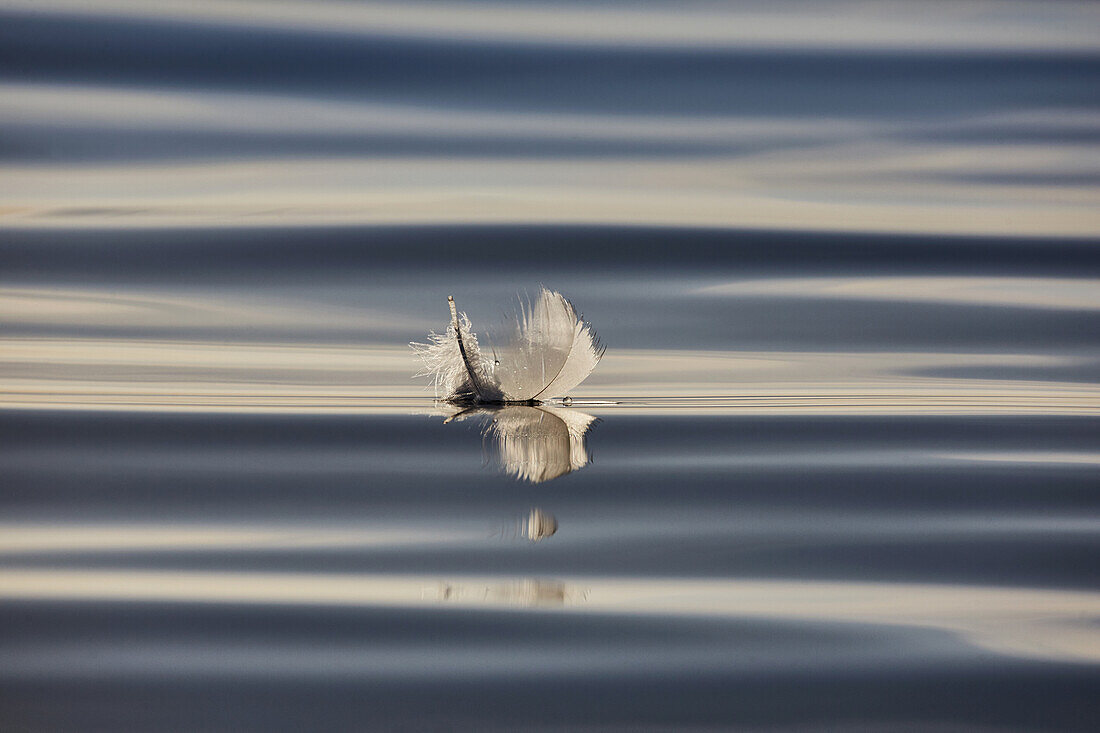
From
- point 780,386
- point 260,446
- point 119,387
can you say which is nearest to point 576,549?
point 260,446

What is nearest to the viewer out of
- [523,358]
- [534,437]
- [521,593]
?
[521,593]

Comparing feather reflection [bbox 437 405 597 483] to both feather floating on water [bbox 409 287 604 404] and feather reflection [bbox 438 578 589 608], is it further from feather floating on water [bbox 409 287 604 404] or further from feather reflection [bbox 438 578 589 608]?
feather reflection [bbox 438 578 589 608]

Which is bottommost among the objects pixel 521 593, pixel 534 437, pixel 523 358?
pixel 521 593

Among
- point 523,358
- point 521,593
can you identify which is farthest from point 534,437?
point 521,593

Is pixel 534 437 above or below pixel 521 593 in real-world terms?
above

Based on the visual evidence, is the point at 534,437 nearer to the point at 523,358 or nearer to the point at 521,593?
the point at 523,358

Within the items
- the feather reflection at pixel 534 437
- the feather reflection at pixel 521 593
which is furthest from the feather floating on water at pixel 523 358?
the feather reflection at pixel 521 593
